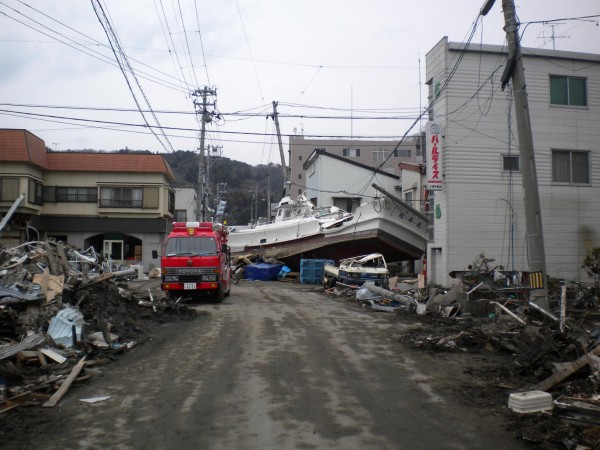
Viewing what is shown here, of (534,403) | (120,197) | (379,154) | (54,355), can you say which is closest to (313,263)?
(120,197)

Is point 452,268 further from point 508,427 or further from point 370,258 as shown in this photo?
point 508,427

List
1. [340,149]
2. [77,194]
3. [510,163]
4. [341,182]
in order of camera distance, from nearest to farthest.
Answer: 1. [510,163]
2. [77,194]
3. [341,182]
4. [340,149]

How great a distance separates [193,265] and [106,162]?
73.5 feet

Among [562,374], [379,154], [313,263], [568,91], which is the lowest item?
[562,374]

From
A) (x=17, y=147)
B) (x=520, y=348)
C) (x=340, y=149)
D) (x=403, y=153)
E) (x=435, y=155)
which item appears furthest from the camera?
(x=403, y=153)

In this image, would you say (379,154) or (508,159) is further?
(379,154)

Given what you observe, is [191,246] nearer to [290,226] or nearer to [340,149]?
[290,226]

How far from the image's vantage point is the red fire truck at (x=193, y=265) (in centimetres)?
1652

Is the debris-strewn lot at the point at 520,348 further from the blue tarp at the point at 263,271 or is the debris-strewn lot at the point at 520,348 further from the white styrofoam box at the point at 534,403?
the blue tarp at the point at 263,271

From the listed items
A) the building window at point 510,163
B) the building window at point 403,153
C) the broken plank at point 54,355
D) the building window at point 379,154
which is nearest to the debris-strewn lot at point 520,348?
the building window at point 510,163

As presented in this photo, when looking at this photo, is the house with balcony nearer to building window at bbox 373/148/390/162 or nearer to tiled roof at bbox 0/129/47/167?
tiled roof at bbox 0/129/47/167

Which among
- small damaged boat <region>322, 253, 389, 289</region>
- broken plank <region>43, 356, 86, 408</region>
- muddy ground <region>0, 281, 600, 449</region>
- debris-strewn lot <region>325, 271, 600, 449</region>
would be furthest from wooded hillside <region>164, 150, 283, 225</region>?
broken plank <region>43, 356, 86, 408</region>

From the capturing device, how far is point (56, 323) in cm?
914


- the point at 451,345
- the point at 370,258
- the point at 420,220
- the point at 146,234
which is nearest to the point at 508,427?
the point at 451,345
